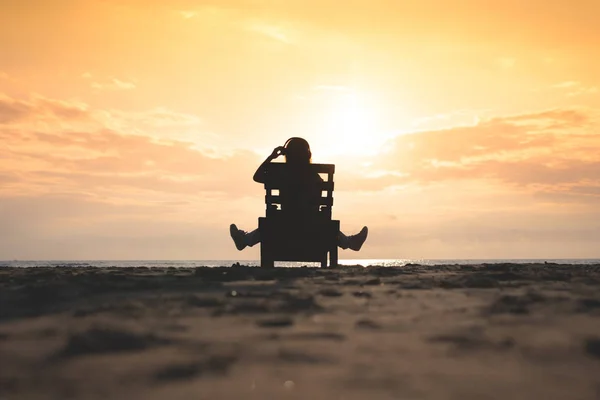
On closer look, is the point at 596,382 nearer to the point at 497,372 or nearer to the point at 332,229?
the point at 497,372

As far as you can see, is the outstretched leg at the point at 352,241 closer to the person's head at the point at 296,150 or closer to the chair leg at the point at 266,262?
the chair leg at the point at 266,262

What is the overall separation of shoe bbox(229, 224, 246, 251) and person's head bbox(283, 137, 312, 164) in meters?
1.82

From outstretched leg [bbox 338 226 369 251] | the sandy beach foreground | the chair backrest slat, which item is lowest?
the sandy beach foreground

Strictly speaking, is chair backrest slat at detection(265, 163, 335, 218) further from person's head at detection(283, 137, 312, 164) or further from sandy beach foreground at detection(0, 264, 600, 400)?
sandy beach foreground at detection(0, 264, 600, 400)

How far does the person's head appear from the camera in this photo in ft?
41.1

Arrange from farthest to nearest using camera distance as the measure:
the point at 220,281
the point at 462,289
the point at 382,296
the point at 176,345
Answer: the point at 220,281
the point at 462,289
the point at 382,296
the point at 176,345

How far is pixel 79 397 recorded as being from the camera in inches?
92.4

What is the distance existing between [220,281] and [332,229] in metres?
5.16

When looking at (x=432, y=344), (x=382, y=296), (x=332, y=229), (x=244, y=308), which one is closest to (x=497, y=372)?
(x=432, y=344)

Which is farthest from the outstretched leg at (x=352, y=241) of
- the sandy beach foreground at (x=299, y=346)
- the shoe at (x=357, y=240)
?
the sandy beach foreground at (x=299, y=346)

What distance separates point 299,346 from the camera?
3.33 meters

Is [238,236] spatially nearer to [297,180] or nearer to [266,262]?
[266,262]

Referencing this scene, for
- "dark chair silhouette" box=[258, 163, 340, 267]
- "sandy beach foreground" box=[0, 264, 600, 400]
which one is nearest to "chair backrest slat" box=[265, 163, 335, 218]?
"dark chair silhouette" box=[258, 163, 340, 267]

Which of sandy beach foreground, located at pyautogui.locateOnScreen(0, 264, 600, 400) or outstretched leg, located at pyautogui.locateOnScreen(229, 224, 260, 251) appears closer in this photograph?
sandy beach foreground, located at pyautogui.locateOnScreen(0, 264, 600, 400)
